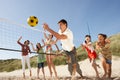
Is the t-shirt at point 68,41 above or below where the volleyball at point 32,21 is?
below

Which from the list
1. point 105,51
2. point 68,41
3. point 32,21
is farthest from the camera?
point 105,51

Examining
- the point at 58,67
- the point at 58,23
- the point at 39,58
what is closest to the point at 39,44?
the point at 39,58

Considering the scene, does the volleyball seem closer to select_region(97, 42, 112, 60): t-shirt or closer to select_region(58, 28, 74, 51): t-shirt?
select_region(58, 28, 74, 51): t-shirt

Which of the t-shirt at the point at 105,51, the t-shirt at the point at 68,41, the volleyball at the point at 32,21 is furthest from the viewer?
the t-shirt at the point at 105,51

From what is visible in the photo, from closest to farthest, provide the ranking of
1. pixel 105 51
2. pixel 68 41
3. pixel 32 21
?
pixel 68 41
pixel 32 21
pixel 105 51

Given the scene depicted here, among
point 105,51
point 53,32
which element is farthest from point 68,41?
point 105,51

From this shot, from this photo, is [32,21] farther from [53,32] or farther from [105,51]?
[53,32]

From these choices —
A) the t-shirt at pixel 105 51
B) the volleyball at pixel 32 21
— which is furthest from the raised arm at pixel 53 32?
the t-shirt at pixel 105 51

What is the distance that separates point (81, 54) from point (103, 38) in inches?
526

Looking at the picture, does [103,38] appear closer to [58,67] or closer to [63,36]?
[63,36]

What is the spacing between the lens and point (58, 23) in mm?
8023

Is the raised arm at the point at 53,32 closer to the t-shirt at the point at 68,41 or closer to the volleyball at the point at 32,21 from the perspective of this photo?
the t-shirt at the point at 68,41

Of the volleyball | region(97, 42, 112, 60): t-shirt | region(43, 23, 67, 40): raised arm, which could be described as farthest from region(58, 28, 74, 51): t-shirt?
region(97, 42, 112, 60): t-shirt

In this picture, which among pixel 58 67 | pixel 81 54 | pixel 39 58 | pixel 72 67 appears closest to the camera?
pixel 72 67
